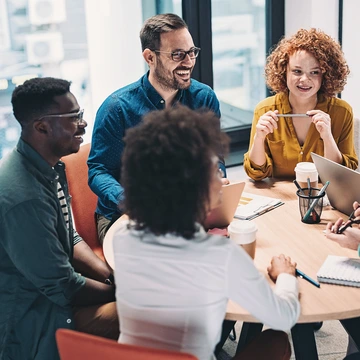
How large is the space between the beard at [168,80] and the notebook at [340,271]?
112cm

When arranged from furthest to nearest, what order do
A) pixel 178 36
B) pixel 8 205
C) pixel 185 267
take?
pixel 178 36, pixel 8 205, pixel 185 267

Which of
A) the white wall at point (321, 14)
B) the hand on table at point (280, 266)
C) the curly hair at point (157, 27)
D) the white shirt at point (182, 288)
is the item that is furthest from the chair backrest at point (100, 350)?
the white wall at point (321, 14)

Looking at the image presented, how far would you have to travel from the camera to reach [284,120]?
2719mm

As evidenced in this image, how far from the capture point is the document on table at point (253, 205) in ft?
7.35

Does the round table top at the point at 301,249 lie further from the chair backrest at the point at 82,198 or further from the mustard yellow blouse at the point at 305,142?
the chair backrest at the point at 82,198

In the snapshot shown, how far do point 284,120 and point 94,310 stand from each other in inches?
48.1

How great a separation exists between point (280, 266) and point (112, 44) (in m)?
2.05

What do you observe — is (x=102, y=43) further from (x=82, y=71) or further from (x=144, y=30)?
(x=144, y=30)

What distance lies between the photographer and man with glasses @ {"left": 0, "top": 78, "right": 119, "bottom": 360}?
1798mm

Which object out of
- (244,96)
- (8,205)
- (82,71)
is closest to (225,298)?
(8,205)

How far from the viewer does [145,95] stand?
272cm

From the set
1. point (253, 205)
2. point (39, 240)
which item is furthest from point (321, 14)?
point (39, 240)

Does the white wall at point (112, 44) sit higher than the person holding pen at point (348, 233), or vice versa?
the white wall at point (112, 44)

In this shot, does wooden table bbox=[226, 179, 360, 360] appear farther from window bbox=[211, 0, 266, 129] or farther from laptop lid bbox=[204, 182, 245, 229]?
window bbox=[211, 0, 266, 129]
